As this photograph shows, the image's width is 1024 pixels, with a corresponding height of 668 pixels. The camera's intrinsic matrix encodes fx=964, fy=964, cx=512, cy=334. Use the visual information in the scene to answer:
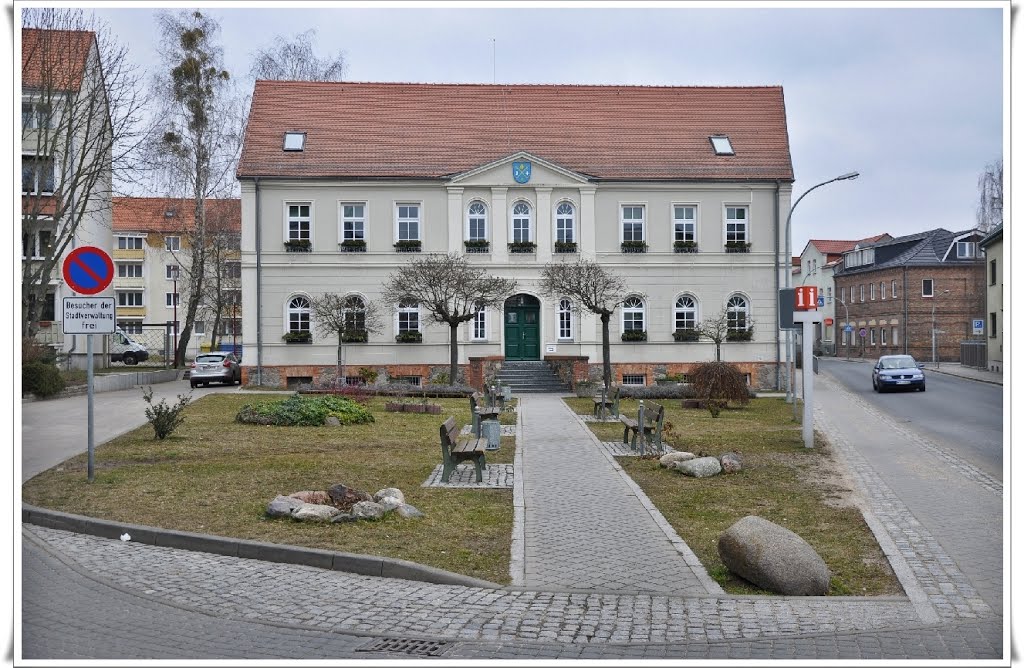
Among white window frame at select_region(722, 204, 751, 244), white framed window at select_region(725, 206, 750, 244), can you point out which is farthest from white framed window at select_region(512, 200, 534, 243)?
white framed window at select_region(725, 206, 750, 244)

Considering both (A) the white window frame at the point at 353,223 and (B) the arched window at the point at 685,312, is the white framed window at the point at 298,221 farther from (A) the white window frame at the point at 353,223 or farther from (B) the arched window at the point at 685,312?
(B) the arched window at the point at 685,312

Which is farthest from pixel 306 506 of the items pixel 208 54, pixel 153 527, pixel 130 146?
pixel 208 54

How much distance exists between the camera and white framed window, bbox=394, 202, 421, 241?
122 ft

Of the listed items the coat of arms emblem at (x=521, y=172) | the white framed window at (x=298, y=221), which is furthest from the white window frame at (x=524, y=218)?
the white framed window at (x=298, y=221)

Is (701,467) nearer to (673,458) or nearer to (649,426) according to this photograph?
(673,458)

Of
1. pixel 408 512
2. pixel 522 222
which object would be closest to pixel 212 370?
pixel 522 222

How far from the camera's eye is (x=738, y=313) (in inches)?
1490

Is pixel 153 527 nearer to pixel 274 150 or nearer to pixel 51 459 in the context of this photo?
pixel 51 459

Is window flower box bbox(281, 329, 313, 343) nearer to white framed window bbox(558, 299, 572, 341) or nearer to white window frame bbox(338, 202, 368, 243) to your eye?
white window frame bbox(338, 202, 368, 243)

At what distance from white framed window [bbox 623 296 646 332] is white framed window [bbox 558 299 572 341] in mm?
2138

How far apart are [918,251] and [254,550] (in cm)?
2125

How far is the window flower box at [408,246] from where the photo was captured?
36.8m

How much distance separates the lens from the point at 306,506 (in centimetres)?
995

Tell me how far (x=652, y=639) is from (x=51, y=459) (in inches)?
454
